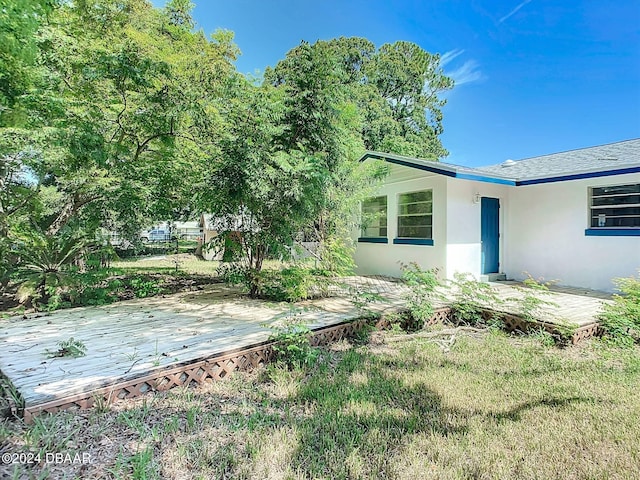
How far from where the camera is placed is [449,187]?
7656mm

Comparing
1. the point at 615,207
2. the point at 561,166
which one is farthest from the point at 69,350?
the point at 561,166

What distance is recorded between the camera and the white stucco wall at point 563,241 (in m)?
6.86

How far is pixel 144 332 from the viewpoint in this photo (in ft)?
13.9

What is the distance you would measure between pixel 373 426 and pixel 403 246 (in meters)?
6.59

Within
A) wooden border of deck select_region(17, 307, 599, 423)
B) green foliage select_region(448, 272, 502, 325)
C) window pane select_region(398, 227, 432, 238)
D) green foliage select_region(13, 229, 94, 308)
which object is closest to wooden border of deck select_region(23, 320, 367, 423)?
wooden border of deck select_region(17, 307, 599, 423)

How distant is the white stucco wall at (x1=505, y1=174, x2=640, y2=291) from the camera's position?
686 centimetres

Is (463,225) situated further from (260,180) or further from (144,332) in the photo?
(144,332)

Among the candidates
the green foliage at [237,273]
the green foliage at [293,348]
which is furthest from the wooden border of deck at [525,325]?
the green foliage at [237,273]

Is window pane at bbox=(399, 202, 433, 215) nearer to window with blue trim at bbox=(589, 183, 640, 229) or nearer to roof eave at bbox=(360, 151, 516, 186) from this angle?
roof eave at bbox=(360, 151, 516, 186)

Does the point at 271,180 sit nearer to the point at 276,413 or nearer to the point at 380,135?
the point at 276,413

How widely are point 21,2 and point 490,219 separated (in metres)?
9.84

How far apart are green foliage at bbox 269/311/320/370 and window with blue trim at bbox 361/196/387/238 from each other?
222 inches

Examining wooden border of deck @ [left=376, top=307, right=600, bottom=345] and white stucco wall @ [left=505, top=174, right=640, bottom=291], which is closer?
wooden border of deck @ [left=376, top=307, right=600, bottom=345]

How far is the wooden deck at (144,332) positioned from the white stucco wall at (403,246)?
1.77 m
